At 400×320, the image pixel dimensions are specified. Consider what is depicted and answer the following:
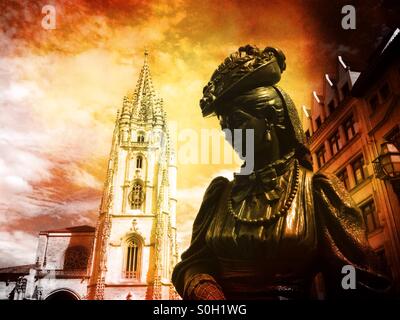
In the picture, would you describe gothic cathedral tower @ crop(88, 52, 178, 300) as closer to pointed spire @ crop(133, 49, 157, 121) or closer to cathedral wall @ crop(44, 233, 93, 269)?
pointed spire @ crop(133, 49, 157, 121)

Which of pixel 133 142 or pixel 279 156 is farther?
pixel 133 142

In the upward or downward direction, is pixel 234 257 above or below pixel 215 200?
below

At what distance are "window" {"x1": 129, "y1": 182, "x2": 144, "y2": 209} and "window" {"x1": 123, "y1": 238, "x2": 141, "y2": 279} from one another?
3414mm

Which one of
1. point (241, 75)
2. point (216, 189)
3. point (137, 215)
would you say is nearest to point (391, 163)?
point (216, 189)

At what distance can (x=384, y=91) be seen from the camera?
36.3 feet

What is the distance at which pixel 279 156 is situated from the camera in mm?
2518

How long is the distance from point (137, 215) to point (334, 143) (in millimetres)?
20194

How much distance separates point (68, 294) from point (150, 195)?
10645 millimetres

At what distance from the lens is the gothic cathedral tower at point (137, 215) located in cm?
2606

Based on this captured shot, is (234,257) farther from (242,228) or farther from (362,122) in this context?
(362,122)

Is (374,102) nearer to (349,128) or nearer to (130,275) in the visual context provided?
(349,128)

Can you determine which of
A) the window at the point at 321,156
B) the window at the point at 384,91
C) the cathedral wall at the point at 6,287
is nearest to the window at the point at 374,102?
the window at the point at 384,91
